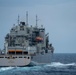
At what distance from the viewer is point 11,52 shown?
329 ft

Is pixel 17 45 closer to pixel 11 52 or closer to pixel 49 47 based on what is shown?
pixel 11 52

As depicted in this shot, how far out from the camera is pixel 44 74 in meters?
77.6

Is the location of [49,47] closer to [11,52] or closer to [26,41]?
[26,41]

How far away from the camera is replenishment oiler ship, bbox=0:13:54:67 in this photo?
3775 inches

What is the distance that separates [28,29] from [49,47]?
1435 cm

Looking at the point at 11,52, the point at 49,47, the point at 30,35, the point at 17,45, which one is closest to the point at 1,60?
the point at 11,52

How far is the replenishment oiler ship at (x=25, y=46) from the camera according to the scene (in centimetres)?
9588

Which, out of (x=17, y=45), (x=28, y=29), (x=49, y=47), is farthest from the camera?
(x=49, y=47)

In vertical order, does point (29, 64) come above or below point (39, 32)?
below

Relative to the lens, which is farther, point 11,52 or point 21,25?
point 21,25

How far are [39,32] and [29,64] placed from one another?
2047 cm

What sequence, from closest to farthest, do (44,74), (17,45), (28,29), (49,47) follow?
(44,74), (17,45), (28,29), (49,47)

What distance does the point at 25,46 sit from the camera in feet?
340

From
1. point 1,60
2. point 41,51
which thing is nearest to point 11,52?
point 1,60
